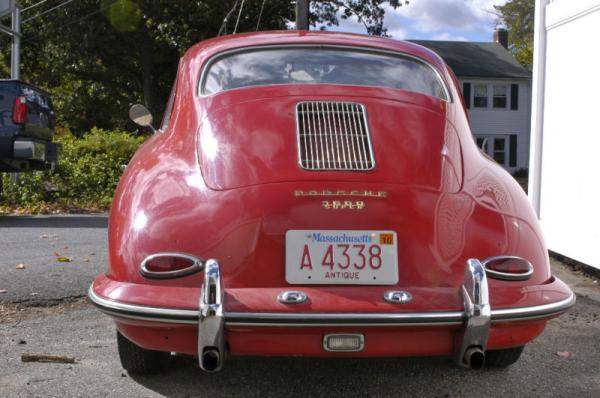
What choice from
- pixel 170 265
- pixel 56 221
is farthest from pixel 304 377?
pixel 56 221

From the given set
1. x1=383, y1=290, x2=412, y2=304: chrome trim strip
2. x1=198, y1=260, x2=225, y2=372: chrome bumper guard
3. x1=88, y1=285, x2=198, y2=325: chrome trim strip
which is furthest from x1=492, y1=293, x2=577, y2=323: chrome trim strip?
x1=88, y1=285, x2=198, y2=325: chrome trim strip

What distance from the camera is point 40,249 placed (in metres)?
6.61

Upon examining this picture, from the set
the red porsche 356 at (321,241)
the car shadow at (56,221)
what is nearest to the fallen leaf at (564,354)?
the red porsche 356 at (321,241)

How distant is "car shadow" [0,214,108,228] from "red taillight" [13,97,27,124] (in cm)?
140

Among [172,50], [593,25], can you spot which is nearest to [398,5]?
[172,50]

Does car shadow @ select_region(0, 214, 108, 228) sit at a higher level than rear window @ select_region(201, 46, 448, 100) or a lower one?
lower

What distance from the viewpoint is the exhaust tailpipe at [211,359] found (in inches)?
92.4

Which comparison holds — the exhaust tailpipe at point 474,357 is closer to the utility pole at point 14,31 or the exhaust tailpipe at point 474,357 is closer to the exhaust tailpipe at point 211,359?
the exhaust tailpipe at point 211,359

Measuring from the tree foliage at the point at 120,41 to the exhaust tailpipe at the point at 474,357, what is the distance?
19824mm

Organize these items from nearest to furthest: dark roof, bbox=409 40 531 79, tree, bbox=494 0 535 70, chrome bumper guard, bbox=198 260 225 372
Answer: chrome bumper guard, bbox=198 260 225 372 < dark roof, bbox=409 40 531 79 < tree, bbox=494 0 535 70

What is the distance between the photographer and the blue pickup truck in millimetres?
8773

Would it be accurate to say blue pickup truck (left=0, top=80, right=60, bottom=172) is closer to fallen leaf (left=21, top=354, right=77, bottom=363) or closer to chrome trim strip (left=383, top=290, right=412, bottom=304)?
fallen leaf (left=21, top=354, right=77, bottom=363)

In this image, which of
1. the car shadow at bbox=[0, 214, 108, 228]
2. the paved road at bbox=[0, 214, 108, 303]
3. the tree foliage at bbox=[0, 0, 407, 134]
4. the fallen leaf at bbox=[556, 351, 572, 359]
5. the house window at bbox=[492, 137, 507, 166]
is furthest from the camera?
the house window at bbox=[492, 137, 507, 166]

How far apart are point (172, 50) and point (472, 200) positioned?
25.5 m
